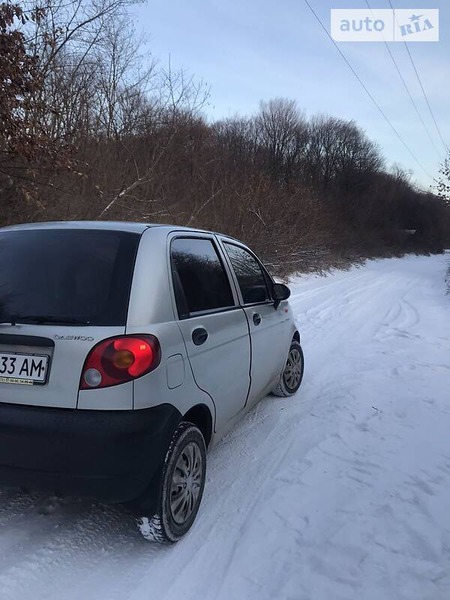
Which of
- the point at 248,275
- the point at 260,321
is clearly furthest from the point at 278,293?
the point at 260,321

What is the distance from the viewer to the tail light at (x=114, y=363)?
→ 222 cm

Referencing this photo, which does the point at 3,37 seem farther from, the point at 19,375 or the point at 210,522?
the point at 210,522

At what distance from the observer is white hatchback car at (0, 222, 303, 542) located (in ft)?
7.26

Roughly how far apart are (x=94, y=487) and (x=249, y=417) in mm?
2356

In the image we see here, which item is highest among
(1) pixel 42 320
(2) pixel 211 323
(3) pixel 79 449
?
(1) pixel 42 320

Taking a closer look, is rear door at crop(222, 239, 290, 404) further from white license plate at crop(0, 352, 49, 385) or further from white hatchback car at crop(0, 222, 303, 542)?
white license plate at crop(0, 352, 49, 385)

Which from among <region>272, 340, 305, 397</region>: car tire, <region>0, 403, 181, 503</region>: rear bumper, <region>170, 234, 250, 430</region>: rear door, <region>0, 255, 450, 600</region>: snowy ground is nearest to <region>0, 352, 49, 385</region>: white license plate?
<region>0, 403, 181, 503</region>: rear bumper

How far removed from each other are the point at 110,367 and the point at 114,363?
27 mm

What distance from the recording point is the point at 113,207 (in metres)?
12.0

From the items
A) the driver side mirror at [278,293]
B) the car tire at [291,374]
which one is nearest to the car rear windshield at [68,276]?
Result: the driver side mirror at [278,293]

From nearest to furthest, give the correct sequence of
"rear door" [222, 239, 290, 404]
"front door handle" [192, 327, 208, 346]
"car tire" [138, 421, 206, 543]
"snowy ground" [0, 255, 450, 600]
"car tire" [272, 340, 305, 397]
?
"snowy ground" [0, 255, 450, 600] → "car tire" [138, 421, 206, 543] → "front door handle" [192, 327, 208, 346] → "rear door" [222, 239, 290, 404] → "car tire" [272, 340, 305, 397]

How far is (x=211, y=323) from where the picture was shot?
297cm

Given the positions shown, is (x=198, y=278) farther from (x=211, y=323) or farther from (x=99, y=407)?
(x=99, y=407)

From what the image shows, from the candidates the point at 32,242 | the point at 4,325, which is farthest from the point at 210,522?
the point at 32,242
